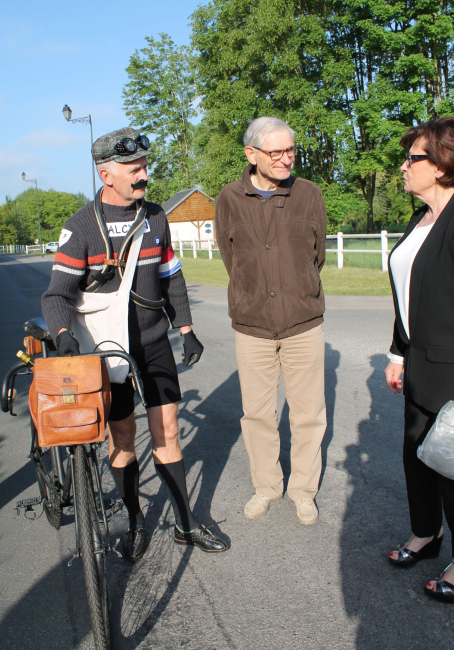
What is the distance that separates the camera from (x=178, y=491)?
9.91 feet

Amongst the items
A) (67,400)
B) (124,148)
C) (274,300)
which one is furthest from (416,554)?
(124,148)

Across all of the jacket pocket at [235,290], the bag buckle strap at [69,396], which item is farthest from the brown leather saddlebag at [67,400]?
the jacket pocket at [235,290]

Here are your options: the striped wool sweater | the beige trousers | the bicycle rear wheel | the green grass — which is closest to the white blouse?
the beige trousers

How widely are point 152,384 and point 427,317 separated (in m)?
1.40

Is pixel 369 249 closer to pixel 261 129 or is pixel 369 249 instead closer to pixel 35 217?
pixel 261 129

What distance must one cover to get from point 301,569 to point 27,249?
9514cm

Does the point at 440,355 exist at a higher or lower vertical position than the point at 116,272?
lower

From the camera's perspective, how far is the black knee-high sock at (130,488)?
2.97 meters

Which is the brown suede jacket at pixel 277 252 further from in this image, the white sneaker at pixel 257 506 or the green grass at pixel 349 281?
the green grass at pixel 349 281

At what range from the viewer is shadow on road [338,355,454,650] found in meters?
2.26

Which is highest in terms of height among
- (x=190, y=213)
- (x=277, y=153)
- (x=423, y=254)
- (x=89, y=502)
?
(x=190, y=213)

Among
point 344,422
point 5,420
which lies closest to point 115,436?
point 344,422

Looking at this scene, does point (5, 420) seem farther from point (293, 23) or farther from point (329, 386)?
point (293, 23)

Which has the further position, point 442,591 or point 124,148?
point 124,148
